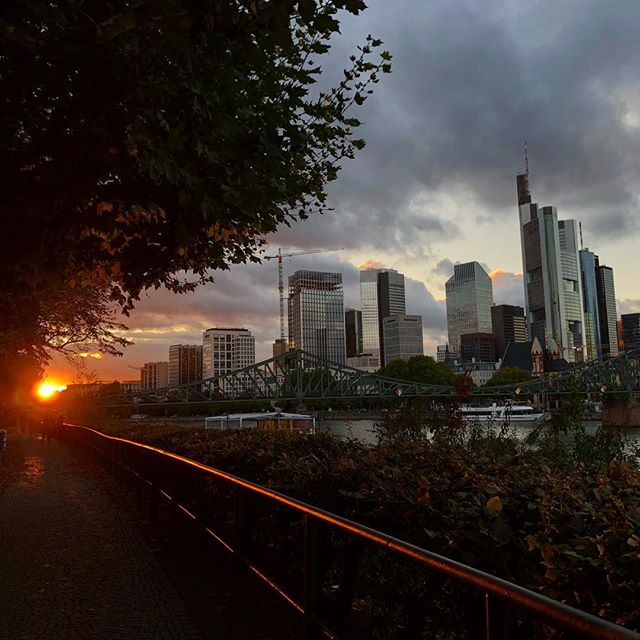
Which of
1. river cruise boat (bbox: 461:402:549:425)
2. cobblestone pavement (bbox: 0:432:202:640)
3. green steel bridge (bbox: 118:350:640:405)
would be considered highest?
green steel bridge (bbox: 118:350:640:405)

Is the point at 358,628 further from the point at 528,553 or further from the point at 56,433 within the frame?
the point at 56,433

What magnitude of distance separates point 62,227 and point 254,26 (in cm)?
370

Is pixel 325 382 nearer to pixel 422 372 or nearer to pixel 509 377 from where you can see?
pixel 422 372

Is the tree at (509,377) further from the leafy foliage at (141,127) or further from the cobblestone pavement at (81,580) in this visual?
the leafy foliage at (141,127)

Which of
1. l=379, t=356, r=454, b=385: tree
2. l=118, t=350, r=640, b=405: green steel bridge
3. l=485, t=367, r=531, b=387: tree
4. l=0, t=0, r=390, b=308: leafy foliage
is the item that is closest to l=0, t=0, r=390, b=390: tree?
l=0, t=0, r=390, b=308: leafy foliage

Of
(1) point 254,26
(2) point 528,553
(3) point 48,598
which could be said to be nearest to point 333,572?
(2) point 528,553

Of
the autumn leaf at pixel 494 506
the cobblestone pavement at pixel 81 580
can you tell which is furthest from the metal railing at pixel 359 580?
the cobblestone pavement at pixel 81 580

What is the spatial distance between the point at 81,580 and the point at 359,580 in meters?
3.47

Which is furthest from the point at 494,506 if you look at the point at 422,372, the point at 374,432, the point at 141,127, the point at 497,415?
the point at 422,372

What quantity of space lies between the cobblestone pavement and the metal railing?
2.27 ft

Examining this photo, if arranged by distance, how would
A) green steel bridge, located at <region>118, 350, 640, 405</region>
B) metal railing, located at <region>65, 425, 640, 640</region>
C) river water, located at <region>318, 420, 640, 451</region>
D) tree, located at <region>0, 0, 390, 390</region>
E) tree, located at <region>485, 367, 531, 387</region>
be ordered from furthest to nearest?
tree, located at <region>485, 367, 531, 387</region> → green steel bridge, located at <region>118, 350, 640, 405</region> → river water, located at <region>318, 420, 640, 451</region> → tree, located at <region>0, 0, 390, 390</region> → metal railing, located at <region>65, 425, 640, 640</region>

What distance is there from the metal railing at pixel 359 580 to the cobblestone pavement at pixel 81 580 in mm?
692

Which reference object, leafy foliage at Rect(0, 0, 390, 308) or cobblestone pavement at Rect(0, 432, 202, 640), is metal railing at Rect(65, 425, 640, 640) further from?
leafy foliage at Rect(0, 0, 390, 308)

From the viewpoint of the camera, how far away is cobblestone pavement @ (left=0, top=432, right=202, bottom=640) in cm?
446
